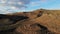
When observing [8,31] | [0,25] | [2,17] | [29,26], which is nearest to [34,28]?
[29,26]

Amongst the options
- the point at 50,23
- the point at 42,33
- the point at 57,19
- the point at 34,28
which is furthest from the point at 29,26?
the point at 57,19

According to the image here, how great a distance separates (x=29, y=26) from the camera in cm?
1348

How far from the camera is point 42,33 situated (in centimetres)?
1265

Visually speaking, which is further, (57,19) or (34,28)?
(57,19)

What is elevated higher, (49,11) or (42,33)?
(49,11)

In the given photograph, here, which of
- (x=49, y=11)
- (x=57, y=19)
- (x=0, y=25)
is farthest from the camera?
(x=49, y=11)

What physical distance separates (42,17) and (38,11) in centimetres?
181

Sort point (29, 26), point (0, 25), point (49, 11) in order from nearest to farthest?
point (29, 26), point (0, 25), point (49, 11)

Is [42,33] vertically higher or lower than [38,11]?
lower

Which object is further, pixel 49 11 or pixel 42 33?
pixel 49 11

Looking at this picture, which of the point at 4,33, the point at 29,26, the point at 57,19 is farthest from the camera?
the point at 57,19

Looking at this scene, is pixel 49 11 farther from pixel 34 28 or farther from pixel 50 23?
pixel 34 28

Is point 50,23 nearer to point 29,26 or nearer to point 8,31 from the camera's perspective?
point 29,26

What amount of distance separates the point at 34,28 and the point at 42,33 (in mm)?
886
